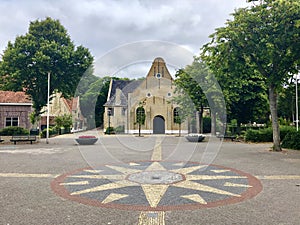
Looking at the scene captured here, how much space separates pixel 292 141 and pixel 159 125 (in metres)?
25.5

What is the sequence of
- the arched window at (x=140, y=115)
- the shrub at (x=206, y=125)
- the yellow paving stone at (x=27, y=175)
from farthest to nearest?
the shrub at (x=206, y=125)
the arched window at (x=140, y=115)
the yellow paving stone at (x=27, y=175)

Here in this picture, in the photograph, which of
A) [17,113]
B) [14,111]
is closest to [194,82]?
[17,113]

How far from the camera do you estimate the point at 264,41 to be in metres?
14.2

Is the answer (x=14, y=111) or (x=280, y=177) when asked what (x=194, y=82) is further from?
(x=14, y=111)

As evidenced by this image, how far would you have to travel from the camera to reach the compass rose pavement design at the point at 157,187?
6172mm

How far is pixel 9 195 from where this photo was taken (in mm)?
6828

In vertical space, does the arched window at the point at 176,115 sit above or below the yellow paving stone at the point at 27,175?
above

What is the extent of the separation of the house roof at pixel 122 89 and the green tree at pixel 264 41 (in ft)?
86.2

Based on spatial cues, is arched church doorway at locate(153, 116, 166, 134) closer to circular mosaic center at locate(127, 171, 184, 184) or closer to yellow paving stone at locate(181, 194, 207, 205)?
circular mosaic center at locate(127, 171, 184, 184)

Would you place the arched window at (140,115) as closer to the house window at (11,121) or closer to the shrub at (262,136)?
the house window at (11,121)

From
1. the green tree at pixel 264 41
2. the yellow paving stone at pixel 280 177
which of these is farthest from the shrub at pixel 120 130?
the yellow paving stone at pixel 280 177

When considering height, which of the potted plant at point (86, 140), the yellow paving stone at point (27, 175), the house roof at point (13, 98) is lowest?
the yellow paving stone at point (27, 175)

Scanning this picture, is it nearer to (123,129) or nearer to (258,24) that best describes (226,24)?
(258,24)

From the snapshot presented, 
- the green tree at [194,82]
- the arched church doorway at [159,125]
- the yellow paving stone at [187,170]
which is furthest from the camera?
the arched church doorway at [159,125]
